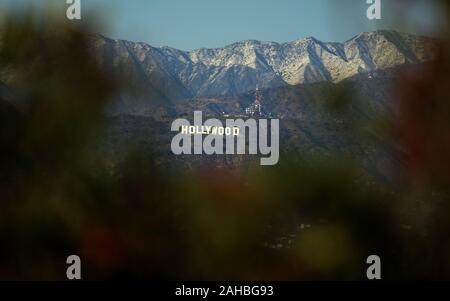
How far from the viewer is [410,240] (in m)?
4.10

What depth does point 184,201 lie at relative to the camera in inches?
160

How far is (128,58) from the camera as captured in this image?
16.8 feet

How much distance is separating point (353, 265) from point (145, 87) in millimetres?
2087

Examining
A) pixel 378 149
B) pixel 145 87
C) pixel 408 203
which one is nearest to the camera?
pixel 408 203

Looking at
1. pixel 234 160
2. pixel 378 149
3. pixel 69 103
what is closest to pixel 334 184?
pixel 378 149

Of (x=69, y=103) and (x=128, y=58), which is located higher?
(x=128, y=58)

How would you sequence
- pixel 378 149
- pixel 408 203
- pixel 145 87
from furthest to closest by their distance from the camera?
pixel 145 87
pixel 378 149
pixel 408 203

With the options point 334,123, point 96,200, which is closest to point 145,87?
point 96,200

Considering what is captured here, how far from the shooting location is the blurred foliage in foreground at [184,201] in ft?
13.1

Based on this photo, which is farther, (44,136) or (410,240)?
(44,136)

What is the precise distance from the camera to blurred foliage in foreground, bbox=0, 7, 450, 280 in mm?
4000

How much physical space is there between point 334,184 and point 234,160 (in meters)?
1.05

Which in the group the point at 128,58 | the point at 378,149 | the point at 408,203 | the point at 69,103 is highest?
the point at 128,58

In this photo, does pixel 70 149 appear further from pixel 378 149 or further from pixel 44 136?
pixel 378 149
